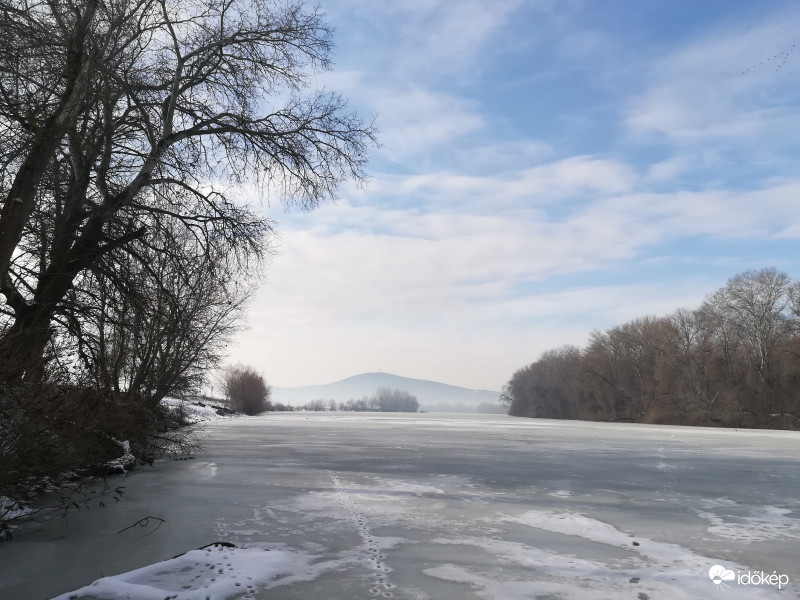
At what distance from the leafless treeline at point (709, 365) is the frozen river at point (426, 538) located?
128ft

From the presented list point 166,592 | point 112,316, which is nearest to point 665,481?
Answer: point 166,592

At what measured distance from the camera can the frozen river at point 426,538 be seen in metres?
4.01

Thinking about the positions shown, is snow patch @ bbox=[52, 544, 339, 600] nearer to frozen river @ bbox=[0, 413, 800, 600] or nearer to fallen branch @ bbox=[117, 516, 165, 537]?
frozen river @ bbox=[0, 413, 800, 600]

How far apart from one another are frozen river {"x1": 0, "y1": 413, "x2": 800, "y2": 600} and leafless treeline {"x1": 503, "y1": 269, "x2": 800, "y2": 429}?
3902cm

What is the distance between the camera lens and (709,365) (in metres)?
47.5

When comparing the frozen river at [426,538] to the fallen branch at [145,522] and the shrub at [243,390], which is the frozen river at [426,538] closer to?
the fallen branch at [145,522]

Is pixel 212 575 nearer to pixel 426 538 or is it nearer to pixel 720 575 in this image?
pixel 426 538

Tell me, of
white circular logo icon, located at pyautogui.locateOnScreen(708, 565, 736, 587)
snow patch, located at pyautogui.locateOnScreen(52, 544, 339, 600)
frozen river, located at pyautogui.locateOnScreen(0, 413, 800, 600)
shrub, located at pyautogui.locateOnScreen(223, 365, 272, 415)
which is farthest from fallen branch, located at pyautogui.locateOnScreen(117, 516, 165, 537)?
shrub, located at pyautogui.locateOnScreen(223, 365, 272, 415)

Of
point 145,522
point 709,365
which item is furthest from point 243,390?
point 145,522

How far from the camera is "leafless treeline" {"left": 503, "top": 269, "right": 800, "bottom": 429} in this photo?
4281cm

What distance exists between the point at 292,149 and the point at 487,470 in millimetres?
6671

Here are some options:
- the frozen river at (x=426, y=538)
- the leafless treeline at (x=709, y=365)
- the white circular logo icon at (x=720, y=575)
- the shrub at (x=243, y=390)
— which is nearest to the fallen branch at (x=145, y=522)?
the frozen river at (x=426, y=538)

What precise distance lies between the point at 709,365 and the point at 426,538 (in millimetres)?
49122

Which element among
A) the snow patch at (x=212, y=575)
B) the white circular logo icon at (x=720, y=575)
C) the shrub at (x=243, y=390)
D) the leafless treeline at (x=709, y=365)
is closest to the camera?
the snow patch at (x=212, y=575)
